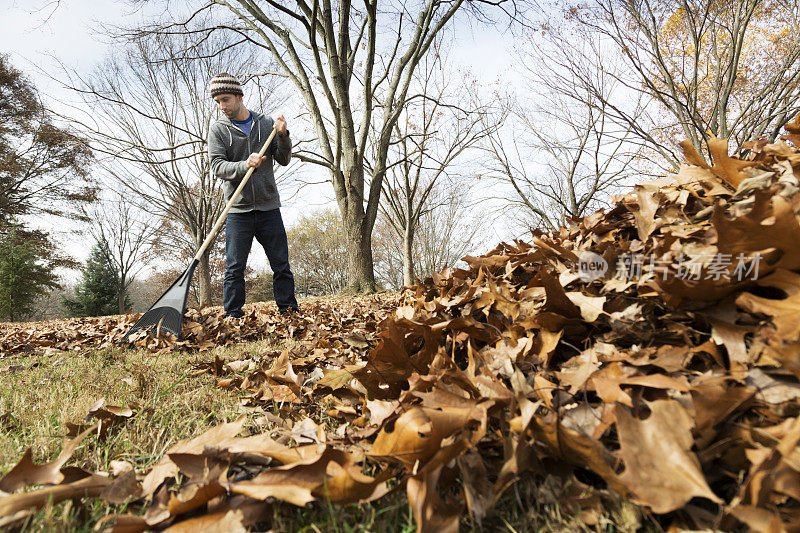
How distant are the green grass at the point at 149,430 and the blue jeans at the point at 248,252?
1.32 meters

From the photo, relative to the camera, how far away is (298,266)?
29.4 m

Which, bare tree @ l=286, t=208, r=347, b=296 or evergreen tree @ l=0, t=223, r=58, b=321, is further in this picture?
bare tree @ l=286, t=208, r=347, b=296

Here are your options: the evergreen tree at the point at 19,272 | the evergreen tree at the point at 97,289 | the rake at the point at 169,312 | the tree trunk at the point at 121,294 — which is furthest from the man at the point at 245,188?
the tree trunk at the point at 121,294

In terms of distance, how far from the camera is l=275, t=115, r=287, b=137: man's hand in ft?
12.2

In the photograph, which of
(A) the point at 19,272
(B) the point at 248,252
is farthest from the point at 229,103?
(A) the point at 19,272

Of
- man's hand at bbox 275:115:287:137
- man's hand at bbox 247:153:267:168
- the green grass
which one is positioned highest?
man's hand at bbox 275:115:287:137

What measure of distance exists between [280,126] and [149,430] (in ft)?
10.7

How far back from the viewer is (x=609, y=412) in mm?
698

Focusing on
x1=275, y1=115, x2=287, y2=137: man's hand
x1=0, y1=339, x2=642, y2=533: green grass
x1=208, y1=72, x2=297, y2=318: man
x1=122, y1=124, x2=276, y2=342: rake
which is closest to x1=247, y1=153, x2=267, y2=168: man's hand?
x1=208, y1=72, x2=297, y2=318: man

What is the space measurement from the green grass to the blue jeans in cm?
132

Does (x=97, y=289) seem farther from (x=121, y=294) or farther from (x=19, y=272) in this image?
(x=19, y=272)

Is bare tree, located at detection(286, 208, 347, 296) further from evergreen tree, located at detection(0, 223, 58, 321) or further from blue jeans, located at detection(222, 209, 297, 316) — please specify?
blue jeans, located at detection(222, 209, 297, 316)

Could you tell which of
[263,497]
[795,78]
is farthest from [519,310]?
[795,78]

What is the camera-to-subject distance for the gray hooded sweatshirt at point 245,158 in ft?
12.2
